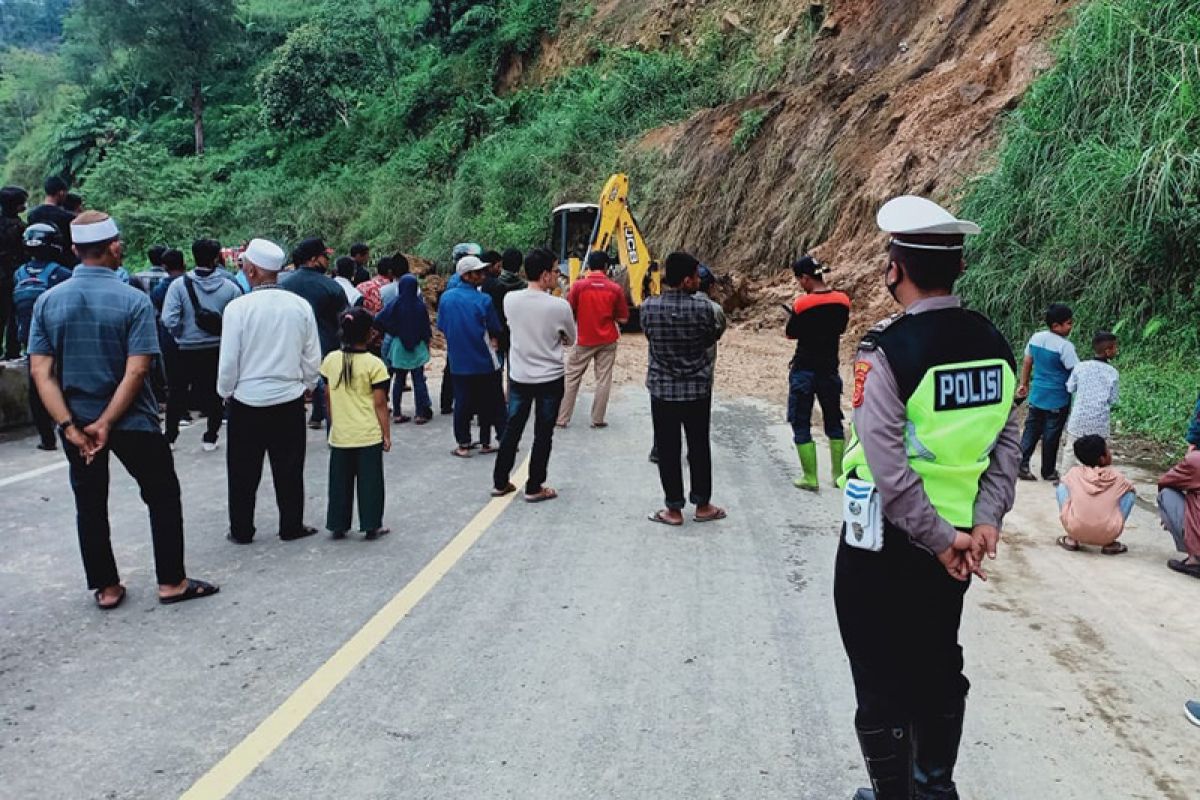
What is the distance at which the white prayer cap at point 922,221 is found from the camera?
2850 mm

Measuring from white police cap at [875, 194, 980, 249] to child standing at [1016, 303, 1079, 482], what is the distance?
238 inches

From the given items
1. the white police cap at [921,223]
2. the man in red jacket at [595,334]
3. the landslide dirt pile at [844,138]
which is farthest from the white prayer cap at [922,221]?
the landslide dirt pile at [844,138]

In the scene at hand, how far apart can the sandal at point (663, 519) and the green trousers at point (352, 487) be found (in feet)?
6.39

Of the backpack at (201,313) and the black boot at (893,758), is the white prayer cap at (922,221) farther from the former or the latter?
the backpack at (201,313)

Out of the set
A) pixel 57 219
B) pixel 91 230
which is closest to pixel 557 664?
pixel 91 230

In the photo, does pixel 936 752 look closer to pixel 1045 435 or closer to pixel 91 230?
pixel 91 230

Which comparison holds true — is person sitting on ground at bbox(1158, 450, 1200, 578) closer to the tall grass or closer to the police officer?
the tall grass

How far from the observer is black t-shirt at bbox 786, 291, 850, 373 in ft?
25.1

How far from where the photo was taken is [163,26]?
1726 inches

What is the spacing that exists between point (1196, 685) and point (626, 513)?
3.75 metres

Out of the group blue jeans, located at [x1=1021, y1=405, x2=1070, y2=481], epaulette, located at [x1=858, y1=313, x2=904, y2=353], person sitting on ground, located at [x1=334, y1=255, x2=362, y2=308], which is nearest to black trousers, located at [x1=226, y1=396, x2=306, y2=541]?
person sitting on ground, located at [x1=334, y1=255, x2=362, y2=308]

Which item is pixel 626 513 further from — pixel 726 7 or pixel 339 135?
pixel 339 135

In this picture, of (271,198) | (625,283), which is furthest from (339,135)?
(625,283)

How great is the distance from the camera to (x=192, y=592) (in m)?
5.11
